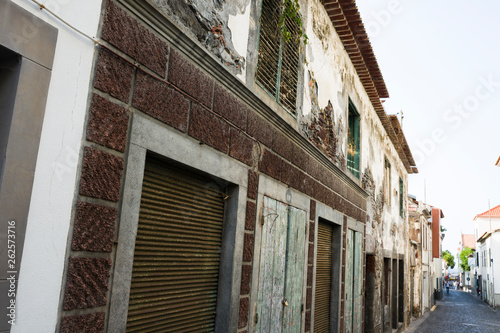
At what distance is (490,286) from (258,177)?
36327mm

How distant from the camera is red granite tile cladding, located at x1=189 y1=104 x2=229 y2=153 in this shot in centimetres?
321

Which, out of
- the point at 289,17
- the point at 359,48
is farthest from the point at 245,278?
the point at 359,48

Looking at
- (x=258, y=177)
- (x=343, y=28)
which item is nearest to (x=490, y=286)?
(x=343, y=28)

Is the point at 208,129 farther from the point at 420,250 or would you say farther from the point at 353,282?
the point at 420,250

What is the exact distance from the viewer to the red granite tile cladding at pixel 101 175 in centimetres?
224

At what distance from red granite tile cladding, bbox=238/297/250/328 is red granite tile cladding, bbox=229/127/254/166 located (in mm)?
1332

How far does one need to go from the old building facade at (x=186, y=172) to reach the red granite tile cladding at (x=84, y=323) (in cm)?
1

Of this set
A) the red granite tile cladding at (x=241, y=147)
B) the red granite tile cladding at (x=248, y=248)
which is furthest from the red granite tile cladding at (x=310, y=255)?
the red granite tile cladding at (x=241, y=147)

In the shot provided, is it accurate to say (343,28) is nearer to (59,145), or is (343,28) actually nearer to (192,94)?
(192,94)

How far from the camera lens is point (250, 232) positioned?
405 centimetres

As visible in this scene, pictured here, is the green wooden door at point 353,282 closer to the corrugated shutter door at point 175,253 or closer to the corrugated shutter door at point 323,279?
the corrugated shutter door at point 323,279

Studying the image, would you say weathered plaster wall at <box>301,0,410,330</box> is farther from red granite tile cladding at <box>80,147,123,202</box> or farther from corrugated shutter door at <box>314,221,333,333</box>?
red granite tile cladding at <box>80,147,123,202</box>

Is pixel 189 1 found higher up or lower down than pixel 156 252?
higher up

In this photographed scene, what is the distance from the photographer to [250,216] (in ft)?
13.3
